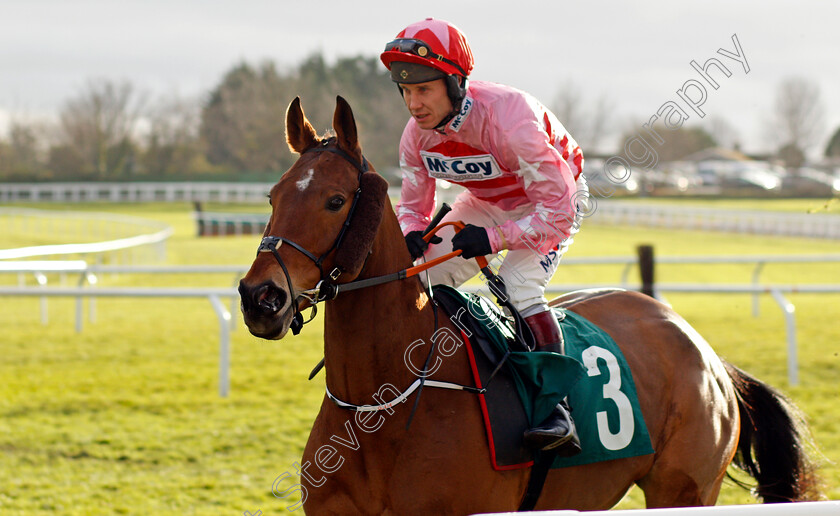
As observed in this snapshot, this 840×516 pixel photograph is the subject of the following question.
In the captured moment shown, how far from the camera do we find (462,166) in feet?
8.80

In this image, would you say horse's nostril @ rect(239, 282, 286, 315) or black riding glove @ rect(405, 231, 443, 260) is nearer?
horse's nostril @ rect(239, 282, 286, 315)

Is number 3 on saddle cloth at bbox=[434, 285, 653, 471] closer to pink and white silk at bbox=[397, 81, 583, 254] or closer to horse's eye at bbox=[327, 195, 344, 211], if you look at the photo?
pink and white silk at bbox=[397, 81, 583, 254]

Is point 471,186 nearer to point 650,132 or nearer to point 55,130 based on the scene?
point 650,132

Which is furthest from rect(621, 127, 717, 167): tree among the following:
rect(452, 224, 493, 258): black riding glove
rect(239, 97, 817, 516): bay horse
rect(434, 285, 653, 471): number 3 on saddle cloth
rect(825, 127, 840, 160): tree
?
rect(825, 127, 840, 160): tree

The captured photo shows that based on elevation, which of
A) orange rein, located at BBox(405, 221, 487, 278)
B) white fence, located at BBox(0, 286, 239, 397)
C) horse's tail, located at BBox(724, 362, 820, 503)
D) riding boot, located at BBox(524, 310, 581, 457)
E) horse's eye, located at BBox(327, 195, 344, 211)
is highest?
A: horse's eye, located at BBox(327, 195, 344, 211)

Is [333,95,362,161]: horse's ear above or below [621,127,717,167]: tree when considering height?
above

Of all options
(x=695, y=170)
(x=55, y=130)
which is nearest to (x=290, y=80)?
(x=55, y=130)

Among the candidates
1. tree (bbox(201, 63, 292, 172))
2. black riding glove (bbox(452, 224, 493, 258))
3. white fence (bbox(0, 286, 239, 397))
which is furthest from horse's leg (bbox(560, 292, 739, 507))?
tree (bbox(201, 63, 292, 172))

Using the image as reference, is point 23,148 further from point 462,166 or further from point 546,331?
point 546,331

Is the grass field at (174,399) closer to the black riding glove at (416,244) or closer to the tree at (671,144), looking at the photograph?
the tree at (671,144)

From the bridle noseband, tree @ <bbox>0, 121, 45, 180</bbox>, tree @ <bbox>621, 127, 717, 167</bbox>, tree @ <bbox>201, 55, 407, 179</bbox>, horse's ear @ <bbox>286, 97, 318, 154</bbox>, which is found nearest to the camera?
the bridle noseband

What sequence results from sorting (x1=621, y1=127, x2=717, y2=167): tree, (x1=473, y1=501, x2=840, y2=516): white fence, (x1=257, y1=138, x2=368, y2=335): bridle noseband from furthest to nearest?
(x1=621, y1=127, x2=717, y2=167): tree, (x1=257, y1=138, x2=368, y2=335): bridle noseband, (x1=473, y1=501, x2=840, y2=516): white fence

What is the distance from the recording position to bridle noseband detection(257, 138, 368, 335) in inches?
78.5

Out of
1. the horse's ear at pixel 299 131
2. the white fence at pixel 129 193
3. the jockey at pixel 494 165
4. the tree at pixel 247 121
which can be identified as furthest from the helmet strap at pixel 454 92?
the tree at pixel 247 121
